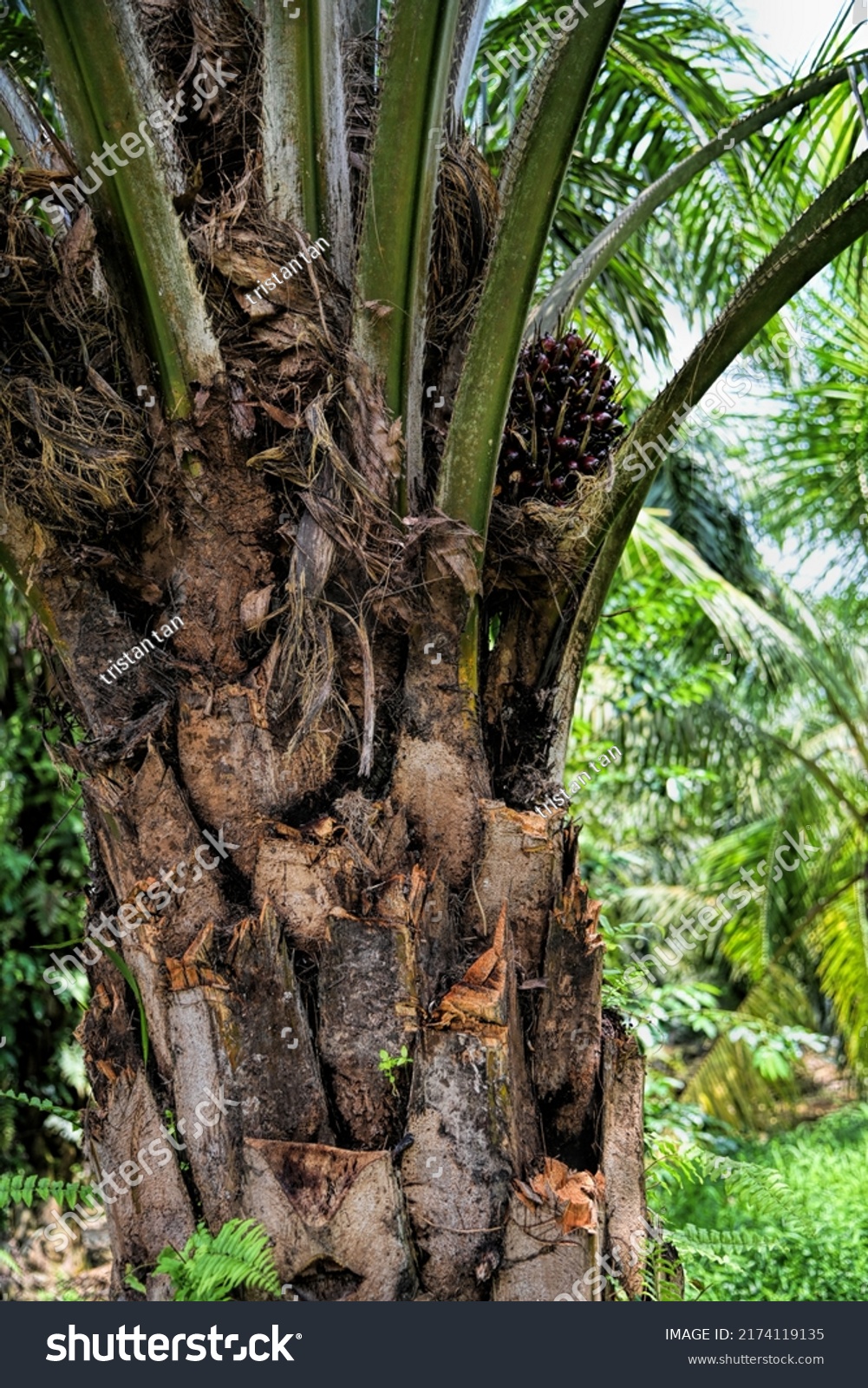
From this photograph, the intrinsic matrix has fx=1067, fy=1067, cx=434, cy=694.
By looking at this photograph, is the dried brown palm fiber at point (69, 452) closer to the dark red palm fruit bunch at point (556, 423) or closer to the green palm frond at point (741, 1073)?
the dark red palm fruit bunch at point (556, 423)

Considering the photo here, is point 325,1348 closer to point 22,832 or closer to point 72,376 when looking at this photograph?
point 72,376

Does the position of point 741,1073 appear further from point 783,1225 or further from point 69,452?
point 69,452

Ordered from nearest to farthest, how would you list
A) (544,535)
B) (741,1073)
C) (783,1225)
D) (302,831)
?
(302,831)
(544,535)
(783,1225)
(741,1073)

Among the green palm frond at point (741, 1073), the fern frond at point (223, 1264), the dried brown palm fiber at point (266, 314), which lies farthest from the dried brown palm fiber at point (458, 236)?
the green palm frond at point (741, 1073)

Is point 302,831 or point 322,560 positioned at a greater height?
point 322,560

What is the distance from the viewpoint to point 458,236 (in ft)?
6.55

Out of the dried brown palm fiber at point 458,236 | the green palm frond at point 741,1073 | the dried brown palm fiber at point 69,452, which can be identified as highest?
the dried brown palm fiber at point 458,236

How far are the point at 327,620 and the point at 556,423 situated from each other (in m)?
0.62

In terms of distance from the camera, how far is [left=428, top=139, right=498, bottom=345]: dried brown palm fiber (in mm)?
1974

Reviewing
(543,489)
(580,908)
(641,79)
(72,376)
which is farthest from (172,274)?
(641,79)

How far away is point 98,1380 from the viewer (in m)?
1.61

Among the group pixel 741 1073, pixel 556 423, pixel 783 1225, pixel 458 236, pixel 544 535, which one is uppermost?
pixel 458 236

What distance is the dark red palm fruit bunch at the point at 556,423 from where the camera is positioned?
1.97m

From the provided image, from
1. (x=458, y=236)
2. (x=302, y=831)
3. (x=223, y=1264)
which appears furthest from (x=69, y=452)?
(x=223, y=1264)
